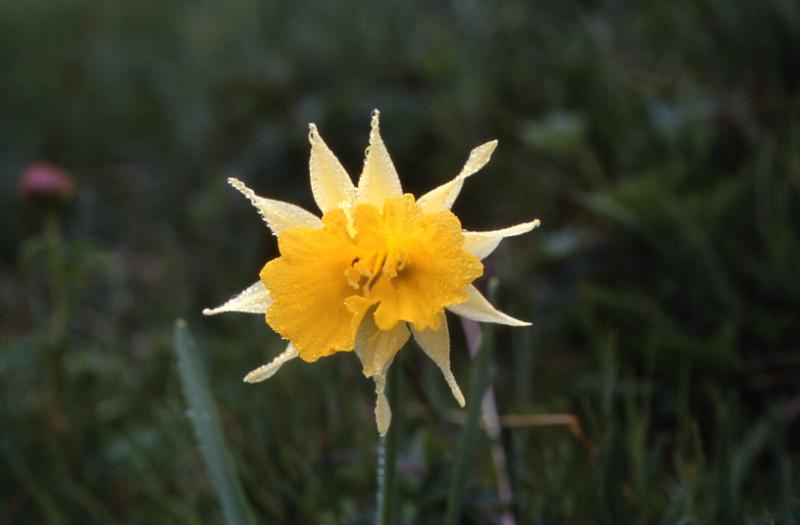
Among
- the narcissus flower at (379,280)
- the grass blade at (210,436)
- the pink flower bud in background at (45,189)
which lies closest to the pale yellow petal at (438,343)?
the narcissus flower at (379,280)

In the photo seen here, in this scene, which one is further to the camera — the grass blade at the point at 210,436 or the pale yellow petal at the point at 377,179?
the grass blade at the point at 210,436

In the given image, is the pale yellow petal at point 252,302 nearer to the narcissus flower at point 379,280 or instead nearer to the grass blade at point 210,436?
the narcissus flower at point 379,280

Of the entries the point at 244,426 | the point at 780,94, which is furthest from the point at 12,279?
the point at 780,94

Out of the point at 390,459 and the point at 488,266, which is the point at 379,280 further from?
the point at 488,266

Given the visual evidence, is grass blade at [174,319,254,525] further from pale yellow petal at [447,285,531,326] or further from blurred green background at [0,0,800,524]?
pale yellow petal at [447,285,531,326]

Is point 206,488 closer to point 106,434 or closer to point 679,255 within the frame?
point 106,434

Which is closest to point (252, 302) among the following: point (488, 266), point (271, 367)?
point (271, 367)

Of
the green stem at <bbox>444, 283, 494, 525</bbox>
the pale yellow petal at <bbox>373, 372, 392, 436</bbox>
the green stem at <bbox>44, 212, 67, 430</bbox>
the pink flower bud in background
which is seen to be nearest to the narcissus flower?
the pale yellow petal at <bbox>373, 372, 392, 436</bbox>
